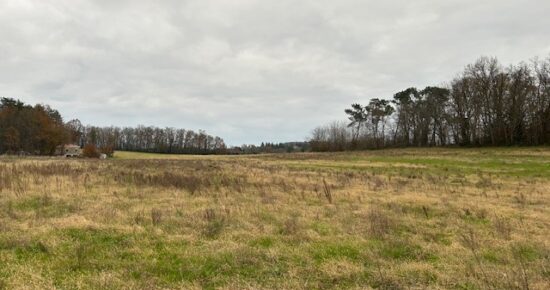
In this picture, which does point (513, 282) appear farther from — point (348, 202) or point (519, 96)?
point (519, 96)

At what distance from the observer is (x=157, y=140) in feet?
495

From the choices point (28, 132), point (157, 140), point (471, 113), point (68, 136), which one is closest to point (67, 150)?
point (68, 136)

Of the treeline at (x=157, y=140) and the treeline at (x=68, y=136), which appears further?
the treeline at (x=157, y=140)

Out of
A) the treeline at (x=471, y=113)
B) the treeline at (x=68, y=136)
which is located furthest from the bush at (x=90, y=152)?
the treeline at (x=471, y=113)

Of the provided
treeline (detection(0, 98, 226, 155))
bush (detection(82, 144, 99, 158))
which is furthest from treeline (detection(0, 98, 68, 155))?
bush (detection(82, 144, 99, 158))

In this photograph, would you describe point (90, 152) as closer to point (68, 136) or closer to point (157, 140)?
point (68, 136)

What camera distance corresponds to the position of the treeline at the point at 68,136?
92000 mm

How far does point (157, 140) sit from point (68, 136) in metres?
49.3

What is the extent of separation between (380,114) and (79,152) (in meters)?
71.6

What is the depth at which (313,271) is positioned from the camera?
670 centimetres

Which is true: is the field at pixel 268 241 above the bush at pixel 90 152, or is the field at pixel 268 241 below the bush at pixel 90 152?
below

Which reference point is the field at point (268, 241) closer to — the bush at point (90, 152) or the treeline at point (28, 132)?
the bush at point (90, 152)

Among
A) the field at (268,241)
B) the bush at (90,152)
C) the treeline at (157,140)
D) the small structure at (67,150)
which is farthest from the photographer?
the treeline at (157,140)

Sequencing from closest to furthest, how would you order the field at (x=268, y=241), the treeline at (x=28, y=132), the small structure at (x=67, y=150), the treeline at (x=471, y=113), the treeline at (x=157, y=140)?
the field at (x=268, y=241), the treeline at (x=471, y=113), the treeline at (x=28, y=132), the small structure at (x=67, y=150), the treeline at (x=157, y=140)
